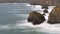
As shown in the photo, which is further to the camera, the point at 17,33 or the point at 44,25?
the point at 44,25

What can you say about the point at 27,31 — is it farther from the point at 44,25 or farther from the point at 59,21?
the point at 59,21

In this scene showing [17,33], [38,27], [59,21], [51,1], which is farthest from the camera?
[51,1]

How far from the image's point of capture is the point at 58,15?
104 feet

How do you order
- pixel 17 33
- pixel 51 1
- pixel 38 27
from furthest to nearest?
1. pixel 51 1
2. pixel 38 27
3. pixel 17 33

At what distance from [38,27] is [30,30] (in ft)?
6.66

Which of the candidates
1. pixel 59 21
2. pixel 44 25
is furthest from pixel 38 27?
Result: pixel 59 21

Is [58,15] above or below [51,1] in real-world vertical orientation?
below

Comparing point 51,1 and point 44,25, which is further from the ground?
point 51,1

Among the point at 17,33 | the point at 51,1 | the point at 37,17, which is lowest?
the point at 17,33

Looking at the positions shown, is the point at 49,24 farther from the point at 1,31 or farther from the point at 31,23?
the point at 1,31

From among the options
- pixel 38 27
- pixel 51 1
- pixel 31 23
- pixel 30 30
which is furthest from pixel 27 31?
pixel 51 1

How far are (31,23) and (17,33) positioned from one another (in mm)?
6410

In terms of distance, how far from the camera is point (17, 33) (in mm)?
26484

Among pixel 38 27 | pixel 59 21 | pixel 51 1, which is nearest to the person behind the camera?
pixel 38 27
